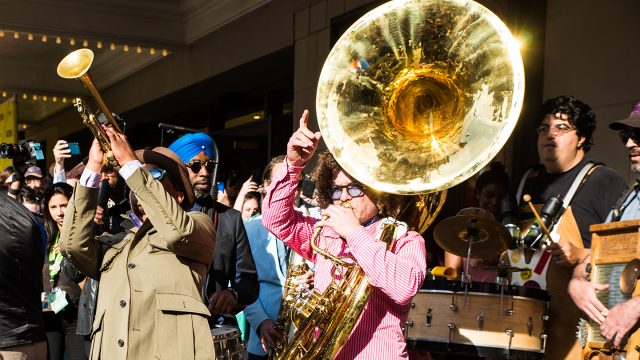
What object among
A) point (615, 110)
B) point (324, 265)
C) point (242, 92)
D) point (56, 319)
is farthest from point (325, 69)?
point (242, 92)

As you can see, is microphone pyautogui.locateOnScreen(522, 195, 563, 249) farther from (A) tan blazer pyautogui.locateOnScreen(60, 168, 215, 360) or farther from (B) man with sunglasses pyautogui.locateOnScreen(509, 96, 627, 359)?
(A) tan blazer pyautogui.locateOnScreen(60, 168, 215, 360)

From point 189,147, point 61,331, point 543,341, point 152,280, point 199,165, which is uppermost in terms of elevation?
point 189,147

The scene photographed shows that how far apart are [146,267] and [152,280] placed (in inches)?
2.8

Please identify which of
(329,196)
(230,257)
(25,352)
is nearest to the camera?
(329,196)

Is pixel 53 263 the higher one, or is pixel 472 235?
pixel 472 235

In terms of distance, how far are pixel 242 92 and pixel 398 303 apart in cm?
1143

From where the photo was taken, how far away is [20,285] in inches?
218

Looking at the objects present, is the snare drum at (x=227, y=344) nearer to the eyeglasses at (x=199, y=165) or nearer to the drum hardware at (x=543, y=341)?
the eyeglasses at (x=199, y=165)

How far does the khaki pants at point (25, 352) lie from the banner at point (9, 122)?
23.6ft

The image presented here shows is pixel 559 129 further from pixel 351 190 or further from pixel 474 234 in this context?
pixel 351 190

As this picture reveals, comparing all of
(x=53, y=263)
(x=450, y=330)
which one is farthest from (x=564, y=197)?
(x=53, y=263)

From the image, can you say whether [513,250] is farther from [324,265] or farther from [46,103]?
[46,103]

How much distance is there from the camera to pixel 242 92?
15117 millimetres

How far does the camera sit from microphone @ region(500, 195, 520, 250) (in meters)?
5.39
